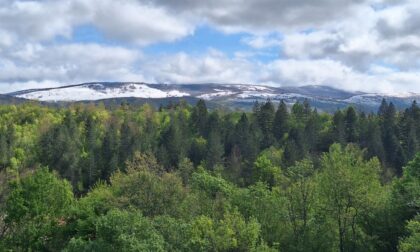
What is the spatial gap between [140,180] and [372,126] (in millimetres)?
93350

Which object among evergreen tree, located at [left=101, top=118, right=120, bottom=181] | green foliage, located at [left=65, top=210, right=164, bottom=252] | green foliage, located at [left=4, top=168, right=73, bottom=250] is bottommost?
evergreen tree, located at [left=101, top=118, right=120, bottom=181]

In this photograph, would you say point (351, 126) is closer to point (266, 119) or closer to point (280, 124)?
point (280, 124)

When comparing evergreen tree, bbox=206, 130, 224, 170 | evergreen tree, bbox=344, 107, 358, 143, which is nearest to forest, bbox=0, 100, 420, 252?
evergreen tree, bbox=206, 130, 224, 170

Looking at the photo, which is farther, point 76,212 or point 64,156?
point 64,156

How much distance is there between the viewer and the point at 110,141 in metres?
135

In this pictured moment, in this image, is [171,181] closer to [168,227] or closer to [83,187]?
[168,227]

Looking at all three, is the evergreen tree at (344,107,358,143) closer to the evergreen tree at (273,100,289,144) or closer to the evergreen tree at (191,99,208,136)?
the evergreen tree at (273,100,289,144)

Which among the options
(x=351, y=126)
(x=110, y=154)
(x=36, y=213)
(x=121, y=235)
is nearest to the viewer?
(x=121, y=235)

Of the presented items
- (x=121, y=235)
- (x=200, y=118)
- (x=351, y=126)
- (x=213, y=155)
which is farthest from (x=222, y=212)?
(x=200, y=118)

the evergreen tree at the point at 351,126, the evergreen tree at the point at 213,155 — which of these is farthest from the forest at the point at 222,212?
the evergreen tree at the point at 351,126

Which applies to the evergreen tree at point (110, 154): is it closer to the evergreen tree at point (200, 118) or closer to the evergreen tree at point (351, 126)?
the evergreen tree at point (200, 118)

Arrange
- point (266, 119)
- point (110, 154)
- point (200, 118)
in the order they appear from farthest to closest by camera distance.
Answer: point (200, 118) < point (266, 119) < point (110, 154)

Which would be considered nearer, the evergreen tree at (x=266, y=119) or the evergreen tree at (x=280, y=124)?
the evergreen tree at (x=280, y=124)

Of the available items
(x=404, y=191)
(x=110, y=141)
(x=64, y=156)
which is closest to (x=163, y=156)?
(x=110, y=141)
